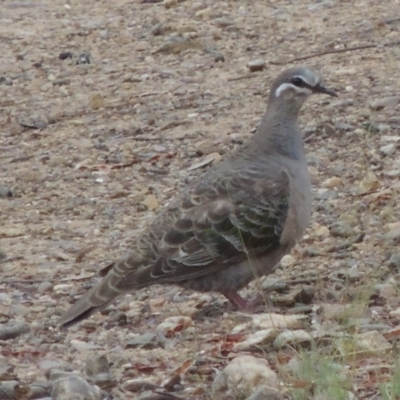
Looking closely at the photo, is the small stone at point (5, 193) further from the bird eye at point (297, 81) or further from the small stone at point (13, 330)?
the small stone at point (13, 330)

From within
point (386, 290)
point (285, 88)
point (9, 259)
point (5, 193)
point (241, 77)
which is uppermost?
point (285, 88)

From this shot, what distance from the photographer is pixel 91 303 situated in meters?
5.60

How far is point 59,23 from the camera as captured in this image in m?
12.4

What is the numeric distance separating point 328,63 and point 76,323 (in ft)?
15.1

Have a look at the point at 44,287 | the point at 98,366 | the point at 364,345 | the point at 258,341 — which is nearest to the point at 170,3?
the point at 44,287

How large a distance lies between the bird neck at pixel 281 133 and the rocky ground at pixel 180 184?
1.33 feet

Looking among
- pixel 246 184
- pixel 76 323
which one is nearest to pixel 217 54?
pixel 246 184

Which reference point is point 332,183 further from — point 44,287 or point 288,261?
point 44,287

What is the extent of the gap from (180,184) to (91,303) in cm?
244

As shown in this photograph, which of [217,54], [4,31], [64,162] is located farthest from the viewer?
[4,31]

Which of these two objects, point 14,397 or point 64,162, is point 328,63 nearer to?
point 64,162

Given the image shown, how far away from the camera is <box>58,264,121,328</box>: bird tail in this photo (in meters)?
5.57

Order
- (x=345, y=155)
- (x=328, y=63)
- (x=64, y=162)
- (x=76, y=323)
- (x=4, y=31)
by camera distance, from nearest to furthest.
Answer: (x=76, y=323) → (x=345, y=155) → (x=64, y=162) → (x=328, y=63) → (x=4, y=31)

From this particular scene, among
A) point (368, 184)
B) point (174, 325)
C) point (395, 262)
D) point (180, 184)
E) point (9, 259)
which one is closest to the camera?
point (174, 325)
